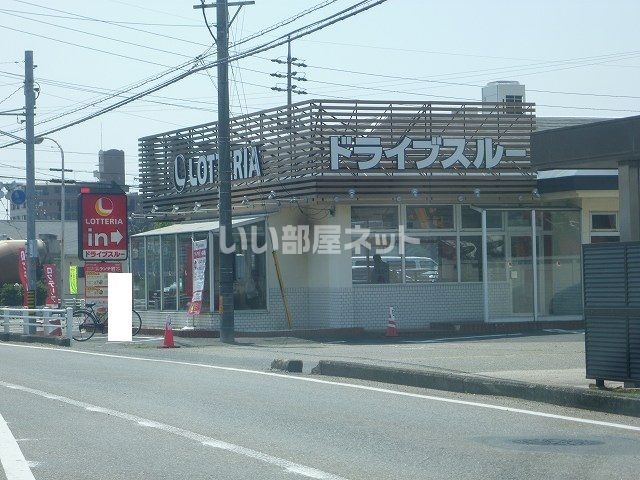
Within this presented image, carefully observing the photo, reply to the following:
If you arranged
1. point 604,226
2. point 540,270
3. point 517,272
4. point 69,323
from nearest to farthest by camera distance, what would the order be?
point 69,323 < point 517,272 < point 540,270 < point 604,226

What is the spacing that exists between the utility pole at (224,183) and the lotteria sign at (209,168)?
4.07m

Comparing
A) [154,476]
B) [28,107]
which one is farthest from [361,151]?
[154,476]

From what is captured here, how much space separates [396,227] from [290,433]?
18.7 meters

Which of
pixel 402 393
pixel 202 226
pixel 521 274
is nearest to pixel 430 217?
pixel 521 274

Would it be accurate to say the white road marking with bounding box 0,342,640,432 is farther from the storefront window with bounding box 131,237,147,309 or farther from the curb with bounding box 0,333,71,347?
the storefront window with bounding box 131,237,147,309

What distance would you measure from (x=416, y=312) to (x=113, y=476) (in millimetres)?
21165

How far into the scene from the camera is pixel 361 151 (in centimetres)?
2873

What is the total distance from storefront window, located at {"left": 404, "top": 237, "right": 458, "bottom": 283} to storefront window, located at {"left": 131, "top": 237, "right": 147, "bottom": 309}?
989 cm

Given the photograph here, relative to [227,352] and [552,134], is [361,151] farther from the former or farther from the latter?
[552,134]

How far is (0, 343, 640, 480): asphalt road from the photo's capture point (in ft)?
29.9

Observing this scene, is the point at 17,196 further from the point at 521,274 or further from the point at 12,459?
the point at 12,459

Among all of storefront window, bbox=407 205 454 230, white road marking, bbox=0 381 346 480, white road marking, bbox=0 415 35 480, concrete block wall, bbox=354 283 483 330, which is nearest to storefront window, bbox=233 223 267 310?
concrete block wall, bbox=354 283 483 330

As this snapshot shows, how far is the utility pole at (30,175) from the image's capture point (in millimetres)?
33906

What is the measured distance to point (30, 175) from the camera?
3372 cm
